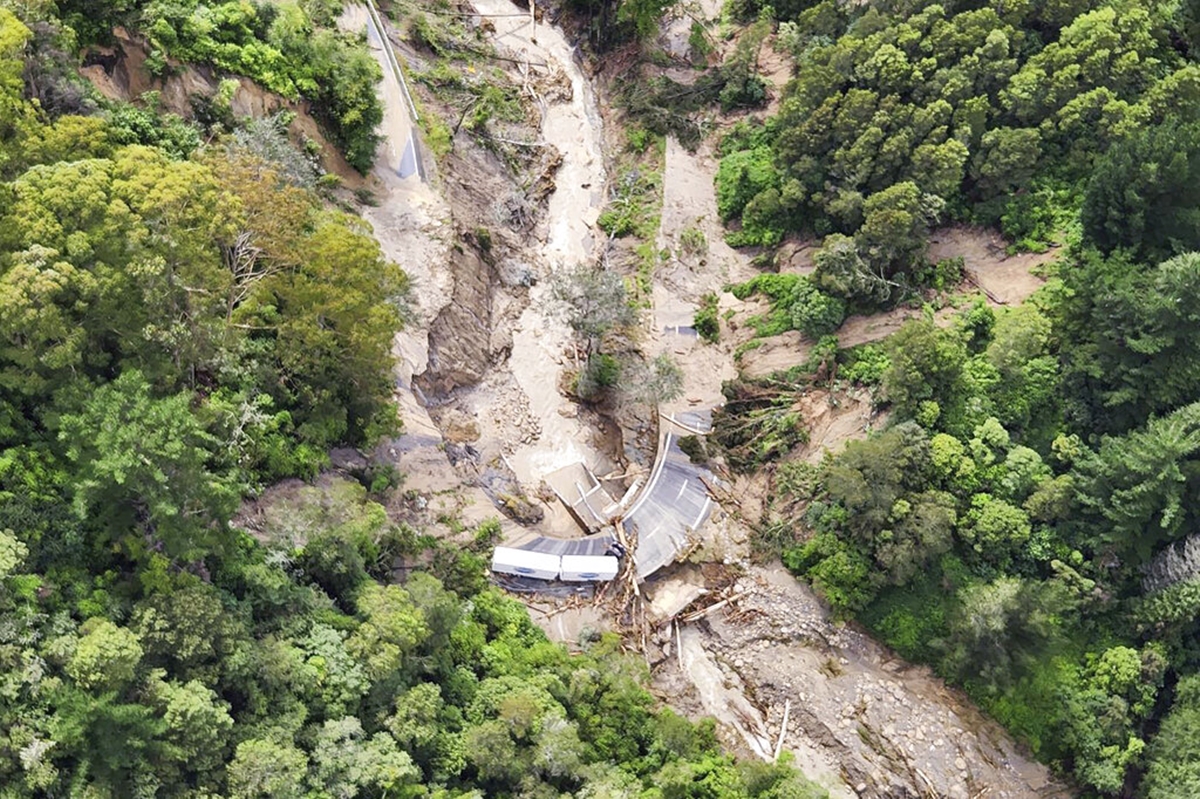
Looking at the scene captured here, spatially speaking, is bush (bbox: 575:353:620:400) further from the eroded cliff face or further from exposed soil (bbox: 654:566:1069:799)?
the eroded cliff face

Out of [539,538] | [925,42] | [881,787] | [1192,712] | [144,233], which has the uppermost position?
[925,42]

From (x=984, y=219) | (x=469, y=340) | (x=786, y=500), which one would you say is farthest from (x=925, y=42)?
(x=469, y=340)

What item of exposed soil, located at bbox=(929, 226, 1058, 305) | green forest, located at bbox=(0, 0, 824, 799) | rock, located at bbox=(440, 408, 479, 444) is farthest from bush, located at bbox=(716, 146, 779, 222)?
green forest, located at bbox=(0, 0, 824, 799)

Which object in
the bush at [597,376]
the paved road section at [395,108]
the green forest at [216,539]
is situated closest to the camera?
the green forest at [216,539]

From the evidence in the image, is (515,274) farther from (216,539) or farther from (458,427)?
(216,539)

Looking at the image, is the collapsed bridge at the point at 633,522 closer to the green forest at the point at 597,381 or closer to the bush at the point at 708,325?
the green forest at the point at 597,381

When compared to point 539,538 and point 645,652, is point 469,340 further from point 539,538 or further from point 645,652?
point 645,652

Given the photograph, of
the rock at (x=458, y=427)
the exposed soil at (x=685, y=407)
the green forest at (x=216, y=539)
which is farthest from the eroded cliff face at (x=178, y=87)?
the rock at (x=458, y=427)
